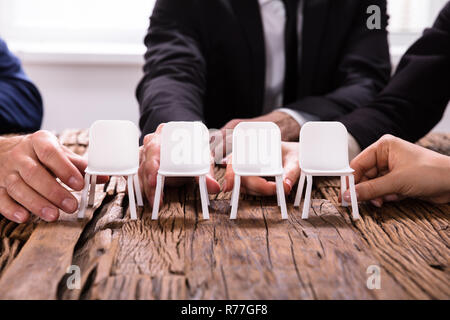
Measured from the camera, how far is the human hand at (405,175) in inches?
28.3

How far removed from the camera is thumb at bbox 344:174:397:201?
71 cm

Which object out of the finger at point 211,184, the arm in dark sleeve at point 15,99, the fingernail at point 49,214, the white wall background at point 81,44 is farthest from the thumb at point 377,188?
the white wall background at point 81,44

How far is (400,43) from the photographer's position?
2613mm

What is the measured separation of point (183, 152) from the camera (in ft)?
2.17

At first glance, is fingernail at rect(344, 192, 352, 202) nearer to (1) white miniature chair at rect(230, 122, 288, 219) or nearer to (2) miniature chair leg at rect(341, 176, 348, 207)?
(2) miniature chair leg at rect(341, 176, 348, 207)

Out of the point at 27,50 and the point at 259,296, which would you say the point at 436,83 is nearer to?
the point at 259,296

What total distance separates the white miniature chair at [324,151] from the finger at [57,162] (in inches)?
13.4

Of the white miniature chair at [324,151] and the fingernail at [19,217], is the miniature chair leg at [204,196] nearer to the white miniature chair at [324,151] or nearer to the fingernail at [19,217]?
the white miniature chair at [324,151]

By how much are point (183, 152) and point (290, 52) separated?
846mm

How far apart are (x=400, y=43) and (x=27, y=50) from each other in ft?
6.63

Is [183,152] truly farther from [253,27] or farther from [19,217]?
[253,27]

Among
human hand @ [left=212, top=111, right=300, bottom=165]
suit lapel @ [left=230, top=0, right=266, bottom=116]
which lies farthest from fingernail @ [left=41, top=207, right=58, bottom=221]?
suit lapel @ [left=230, top=0, right=266, bottom=116]

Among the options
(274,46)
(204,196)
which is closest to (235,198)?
(204,196)
